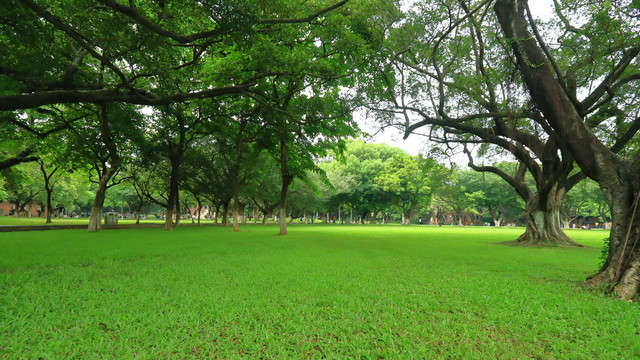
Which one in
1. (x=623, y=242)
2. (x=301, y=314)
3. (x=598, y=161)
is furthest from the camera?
(x=598, y=161)

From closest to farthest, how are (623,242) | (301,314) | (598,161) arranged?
(301,314) → (623,242) → (598,161)

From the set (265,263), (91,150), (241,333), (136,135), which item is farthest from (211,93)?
(91,150)

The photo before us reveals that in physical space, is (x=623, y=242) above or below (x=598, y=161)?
below

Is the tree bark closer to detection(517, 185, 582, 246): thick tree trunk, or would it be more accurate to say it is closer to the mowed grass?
the mowed grass

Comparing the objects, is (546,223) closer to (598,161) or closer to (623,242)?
(598,161)

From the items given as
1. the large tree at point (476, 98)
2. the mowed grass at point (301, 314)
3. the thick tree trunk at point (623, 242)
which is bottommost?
the mowed grass at point (301, 314)

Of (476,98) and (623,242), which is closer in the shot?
(623,242)

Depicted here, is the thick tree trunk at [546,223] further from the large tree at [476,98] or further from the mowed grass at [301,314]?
the mowed grass at [301,314]

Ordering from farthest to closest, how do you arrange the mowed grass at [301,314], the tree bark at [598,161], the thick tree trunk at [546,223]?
the thick tree trunk at [546,223] → the tree bark at [598,161] → the mowed grass at [301,314]

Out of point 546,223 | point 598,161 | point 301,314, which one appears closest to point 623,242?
point 598,161

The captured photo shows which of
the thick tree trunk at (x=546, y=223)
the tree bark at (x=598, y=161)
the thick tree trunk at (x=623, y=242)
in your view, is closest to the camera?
the thick tree trunk at (x=623, y=242)

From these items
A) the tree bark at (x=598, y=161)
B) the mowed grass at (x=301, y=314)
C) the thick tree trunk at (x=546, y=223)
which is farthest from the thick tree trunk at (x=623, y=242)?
the thick tree trunk at (x=546, y=223)

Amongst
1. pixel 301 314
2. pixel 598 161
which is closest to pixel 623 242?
pixel 598 161

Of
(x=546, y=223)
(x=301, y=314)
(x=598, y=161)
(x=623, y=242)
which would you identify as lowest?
(x=301, y=314)
